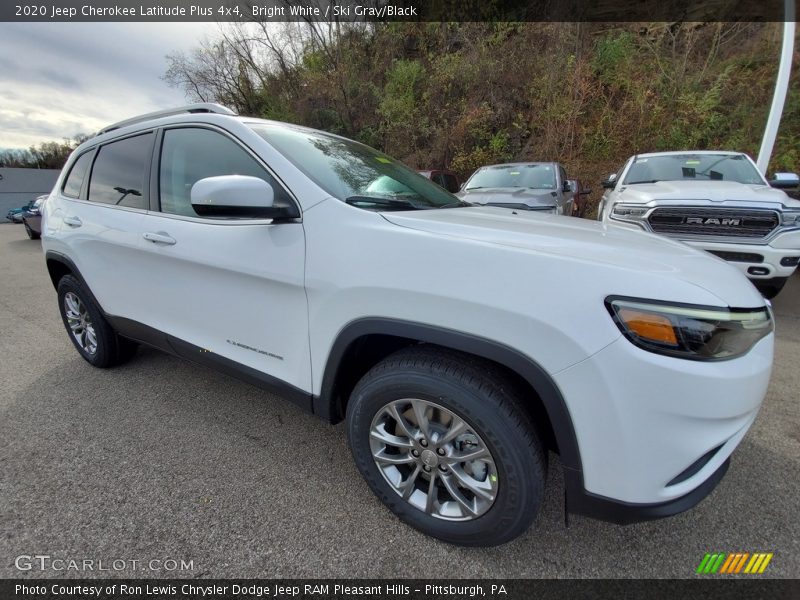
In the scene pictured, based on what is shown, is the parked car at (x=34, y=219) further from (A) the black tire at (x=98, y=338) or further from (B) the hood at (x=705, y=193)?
(B) the hood at (x=705, y=193)

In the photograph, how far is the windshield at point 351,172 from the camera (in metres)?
1.77

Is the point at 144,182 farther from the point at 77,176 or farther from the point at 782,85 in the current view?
the point at 782,85

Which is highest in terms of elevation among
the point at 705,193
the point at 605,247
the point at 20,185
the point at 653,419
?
the point at 20,185

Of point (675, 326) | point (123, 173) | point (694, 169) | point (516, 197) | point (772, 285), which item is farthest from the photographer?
point (516, 197)

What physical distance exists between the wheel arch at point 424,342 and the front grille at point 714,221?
3.88 m

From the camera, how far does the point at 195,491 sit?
73.5 inches

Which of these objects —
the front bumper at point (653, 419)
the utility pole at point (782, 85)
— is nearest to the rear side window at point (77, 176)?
the front bumper at point (653, 419)

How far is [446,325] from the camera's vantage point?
52.2 inches

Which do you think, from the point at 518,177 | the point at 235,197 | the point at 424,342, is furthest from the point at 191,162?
the point at 518,177

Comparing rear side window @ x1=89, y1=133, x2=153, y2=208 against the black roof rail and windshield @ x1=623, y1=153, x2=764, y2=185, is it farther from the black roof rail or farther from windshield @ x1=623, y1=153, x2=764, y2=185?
windshield @ x1=623, y1=153, x2=764, y2=185

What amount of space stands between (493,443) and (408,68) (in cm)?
1637

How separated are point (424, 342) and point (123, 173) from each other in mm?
2375

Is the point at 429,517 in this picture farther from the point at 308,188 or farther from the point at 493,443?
the point at 308,188

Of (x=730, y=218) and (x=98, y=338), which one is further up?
(x=730, y=218)
